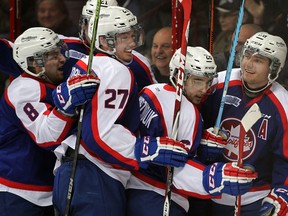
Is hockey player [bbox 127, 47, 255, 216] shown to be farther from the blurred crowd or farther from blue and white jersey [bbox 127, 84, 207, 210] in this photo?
the blurred crowd

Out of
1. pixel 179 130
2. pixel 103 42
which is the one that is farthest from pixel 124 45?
pixel 179 130

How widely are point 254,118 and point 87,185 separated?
70cm

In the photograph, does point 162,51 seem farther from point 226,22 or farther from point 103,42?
point 103,42

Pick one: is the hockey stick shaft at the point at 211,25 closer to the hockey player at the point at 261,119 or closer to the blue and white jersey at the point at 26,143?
the hockey player at the point at 261,119

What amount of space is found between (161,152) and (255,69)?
617 millimetres

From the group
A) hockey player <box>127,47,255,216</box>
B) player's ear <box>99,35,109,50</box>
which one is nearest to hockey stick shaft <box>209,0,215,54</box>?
hockey player <box>127,47,255,216</box>

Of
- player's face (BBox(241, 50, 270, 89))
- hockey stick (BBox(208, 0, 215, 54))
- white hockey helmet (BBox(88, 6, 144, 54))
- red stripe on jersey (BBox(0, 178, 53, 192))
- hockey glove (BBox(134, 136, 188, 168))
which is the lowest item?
A: red stripe on jersey (BBox(0, 178, 53, 192))

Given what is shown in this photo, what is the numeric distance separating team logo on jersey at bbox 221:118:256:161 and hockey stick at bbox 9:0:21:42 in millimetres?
1508

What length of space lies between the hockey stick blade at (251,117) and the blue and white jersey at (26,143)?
778 millimetres

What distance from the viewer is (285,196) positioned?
355 cm

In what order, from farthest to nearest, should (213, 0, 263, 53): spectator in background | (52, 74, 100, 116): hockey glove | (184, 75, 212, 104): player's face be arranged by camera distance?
1. (213, 0, 263, 53): spectator in background
2. (184, 75, 212, 104): player's face
3. (52, 74, 100, 116): hockey glove

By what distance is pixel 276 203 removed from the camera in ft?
11.6

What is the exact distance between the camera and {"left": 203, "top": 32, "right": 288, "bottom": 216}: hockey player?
11.9 feet

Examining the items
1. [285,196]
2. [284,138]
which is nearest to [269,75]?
[284,138]
